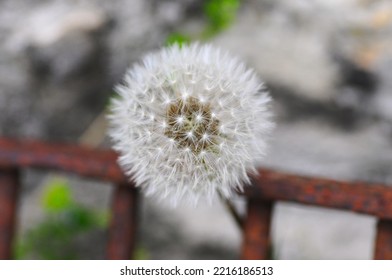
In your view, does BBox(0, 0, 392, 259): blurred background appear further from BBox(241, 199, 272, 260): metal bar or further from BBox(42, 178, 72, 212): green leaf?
BBox(241, 199, 272, 260): metal bar

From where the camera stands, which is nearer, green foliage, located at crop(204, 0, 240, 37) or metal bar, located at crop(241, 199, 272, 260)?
metal bar, located at crop(241, 199, 272, 260)

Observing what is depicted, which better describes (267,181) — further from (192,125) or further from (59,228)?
(59,228)

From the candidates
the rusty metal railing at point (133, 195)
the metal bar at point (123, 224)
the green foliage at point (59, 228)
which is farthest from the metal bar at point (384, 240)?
the green foliage at point (59, 228)

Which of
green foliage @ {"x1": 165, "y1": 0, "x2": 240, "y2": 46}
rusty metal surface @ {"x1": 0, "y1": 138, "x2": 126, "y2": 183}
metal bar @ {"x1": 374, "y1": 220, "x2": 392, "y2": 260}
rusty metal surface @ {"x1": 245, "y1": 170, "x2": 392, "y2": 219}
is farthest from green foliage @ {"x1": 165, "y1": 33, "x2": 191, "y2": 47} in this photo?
metal bar @ {"x1": 374, "y1": 220, "x2": 392, "y2": 260}

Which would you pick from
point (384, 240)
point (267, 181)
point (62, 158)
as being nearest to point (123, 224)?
point (62, 158)

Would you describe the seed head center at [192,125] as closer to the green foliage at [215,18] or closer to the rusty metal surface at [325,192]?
the rusty metal surface at [325,192]

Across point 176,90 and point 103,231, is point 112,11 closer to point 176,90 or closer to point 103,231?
point 103,231
